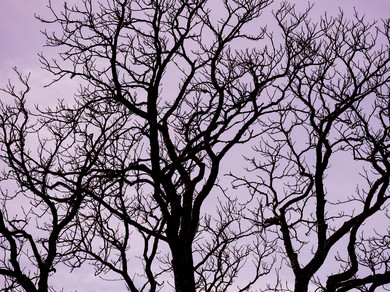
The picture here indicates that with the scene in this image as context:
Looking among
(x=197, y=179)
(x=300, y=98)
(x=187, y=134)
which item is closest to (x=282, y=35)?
(x=300, y=98)

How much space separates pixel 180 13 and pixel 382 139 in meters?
4.50

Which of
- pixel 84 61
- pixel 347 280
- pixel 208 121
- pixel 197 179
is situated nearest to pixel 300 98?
pixel 208 121

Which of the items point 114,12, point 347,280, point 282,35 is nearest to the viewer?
point 347,280

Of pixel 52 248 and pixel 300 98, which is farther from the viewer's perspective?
pixel 300 98

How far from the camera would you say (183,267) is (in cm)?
763

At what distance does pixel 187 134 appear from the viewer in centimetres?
888

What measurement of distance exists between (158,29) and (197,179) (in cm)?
290

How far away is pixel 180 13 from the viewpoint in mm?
8680

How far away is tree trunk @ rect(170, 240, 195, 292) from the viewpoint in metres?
7.49

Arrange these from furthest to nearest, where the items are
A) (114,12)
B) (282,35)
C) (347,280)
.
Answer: (282,35)
(114,12)
(347,280)

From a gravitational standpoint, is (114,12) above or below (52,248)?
above

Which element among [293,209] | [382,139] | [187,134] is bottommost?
[293,209]

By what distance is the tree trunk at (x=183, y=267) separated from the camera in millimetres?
7492

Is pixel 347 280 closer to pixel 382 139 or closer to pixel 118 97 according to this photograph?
pixel 382 139
